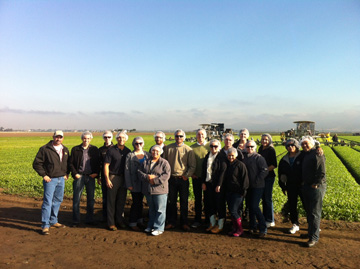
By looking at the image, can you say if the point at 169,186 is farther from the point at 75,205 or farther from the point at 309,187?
the point at 309,187

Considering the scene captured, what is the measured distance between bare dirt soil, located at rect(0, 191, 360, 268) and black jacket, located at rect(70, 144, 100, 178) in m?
1.58

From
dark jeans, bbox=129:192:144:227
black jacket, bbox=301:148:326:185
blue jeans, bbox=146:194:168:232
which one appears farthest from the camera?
dark jeans, bbox=129:192:144:227

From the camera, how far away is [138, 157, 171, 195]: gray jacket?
625 cm

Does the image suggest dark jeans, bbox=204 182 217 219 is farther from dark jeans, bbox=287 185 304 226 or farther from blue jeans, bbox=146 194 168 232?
dark jeans, bbox=287 185 304 226

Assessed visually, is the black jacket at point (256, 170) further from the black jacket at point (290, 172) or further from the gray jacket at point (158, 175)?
the gray jacket at point (158, 175)

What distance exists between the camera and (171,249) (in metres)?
5.48

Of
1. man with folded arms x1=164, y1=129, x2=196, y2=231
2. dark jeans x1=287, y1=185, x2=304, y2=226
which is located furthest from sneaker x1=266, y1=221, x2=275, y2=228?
man with folded arms x1=164, y1=129, x2=196, y2=231

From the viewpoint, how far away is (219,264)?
15.9ft

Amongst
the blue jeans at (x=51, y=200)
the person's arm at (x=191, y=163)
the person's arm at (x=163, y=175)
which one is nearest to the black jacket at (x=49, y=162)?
the blue jeans at (x=51, y=200)

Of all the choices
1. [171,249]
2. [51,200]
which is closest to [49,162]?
[51,200]

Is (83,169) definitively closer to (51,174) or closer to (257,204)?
(51,174)

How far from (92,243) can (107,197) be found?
1337 mm

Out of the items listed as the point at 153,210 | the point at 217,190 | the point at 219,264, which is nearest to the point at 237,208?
the point at 217,190

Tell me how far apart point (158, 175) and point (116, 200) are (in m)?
1.64
